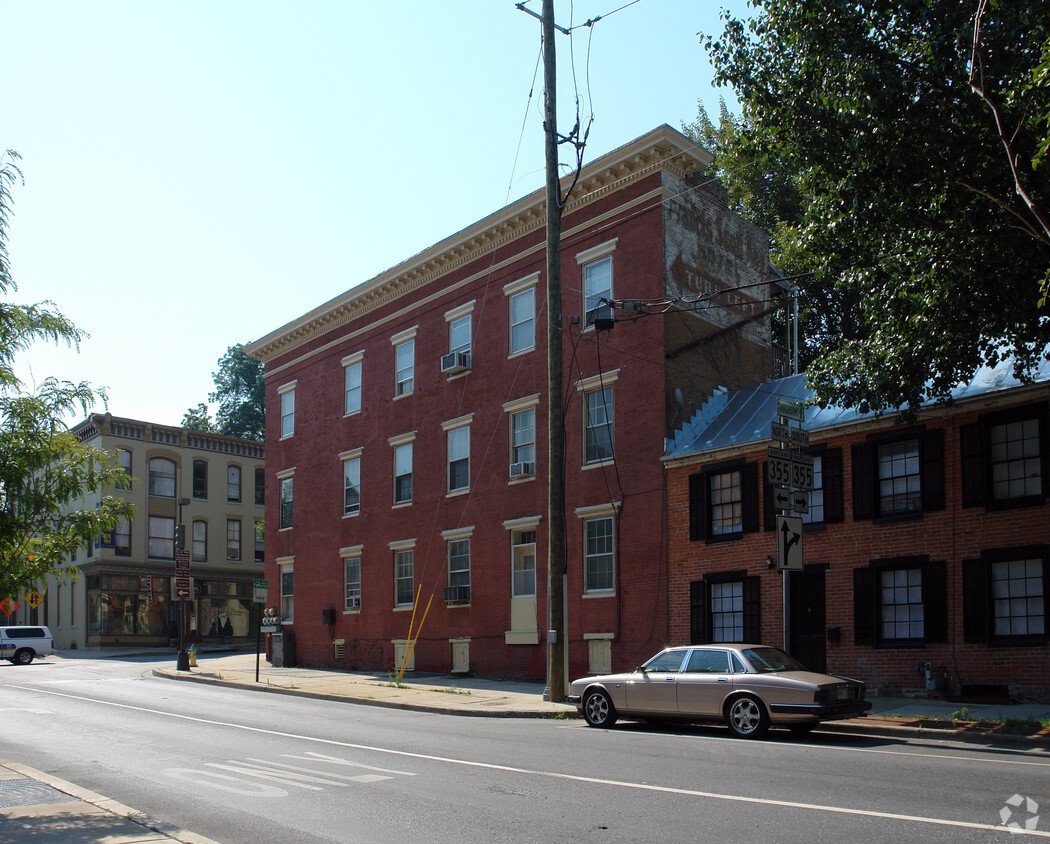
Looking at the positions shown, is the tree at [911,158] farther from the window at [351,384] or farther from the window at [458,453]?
the window at [351,384]

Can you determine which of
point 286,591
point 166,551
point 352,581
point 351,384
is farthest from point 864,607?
point 166,551

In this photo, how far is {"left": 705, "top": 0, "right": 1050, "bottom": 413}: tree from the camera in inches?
556

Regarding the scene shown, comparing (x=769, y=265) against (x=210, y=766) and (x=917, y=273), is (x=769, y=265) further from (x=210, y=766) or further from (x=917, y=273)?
(x=210, y=766)

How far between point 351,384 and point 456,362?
6.97 m

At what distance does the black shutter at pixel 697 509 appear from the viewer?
73.5 feet

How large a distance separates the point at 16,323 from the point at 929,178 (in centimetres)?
1228

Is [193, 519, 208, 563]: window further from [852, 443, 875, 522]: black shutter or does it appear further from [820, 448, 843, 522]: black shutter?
[852, 443, 875, 522]: black shutter

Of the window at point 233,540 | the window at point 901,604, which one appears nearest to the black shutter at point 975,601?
the window at point 901,604

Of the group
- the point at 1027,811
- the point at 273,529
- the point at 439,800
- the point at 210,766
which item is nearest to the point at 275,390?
the point at 273,529

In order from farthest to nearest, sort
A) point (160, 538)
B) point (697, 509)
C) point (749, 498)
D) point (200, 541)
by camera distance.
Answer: point (200, 541), point (160, 538), point (697, 509), point (749, 498)

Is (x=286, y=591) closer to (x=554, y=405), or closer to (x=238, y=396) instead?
(x=554, y=405)

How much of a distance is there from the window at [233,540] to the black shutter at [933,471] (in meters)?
47.1

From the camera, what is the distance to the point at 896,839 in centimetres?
732

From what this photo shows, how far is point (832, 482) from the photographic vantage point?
20.5 metres
